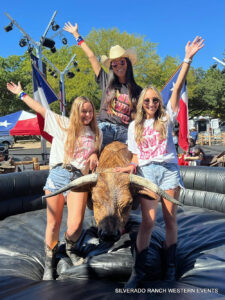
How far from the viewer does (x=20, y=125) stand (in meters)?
13.5

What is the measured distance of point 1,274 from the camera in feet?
9.84

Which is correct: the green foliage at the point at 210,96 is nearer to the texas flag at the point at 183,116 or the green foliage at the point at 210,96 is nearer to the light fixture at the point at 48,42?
the light fixture at the point at 48,42

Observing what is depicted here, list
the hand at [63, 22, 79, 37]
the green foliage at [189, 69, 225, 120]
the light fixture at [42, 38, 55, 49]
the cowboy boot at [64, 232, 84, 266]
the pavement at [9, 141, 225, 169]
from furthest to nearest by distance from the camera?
1. the green foliage at [189, 69, 225, 120]
2. the pavement at [9, 141, 225, 169]
3. the light fixture at [42, 38, 55, 49]
4. the hand at [63, 22, 79, 37]
5. the cowboy boot at [64, 232, 84, 266]

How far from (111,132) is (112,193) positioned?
41.2 inches

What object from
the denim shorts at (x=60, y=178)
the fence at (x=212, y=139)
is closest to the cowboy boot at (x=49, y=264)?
the denim shorts at (x=60, y=178)

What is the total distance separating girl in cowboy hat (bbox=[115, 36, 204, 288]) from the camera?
2.86 m

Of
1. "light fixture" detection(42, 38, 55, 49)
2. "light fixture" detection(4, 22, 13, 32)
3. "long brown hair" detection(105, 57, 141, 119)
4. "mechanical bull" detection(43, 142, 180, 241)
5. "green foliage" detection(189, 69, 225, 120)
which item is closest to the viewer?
"mechanical bull" detection(43, 142, 180, 241)

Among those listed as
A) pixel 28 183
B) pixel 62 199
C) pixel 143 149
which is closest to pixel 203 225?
pixel 143 149

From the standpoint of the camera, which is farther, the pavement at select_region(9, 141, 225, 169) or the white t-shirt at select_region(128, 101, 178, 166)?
the pavement at select_region(9, 141, 225, 169)

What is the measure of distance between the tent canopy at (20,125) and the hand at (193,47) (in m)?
10.7

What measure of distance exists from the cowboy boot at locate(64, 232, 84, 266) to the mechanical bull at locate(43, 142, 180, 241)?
83cm

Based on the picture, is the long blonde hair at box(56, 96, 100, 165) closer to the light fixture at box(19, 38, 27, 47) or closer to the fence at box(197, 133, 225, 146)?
the light fixture at box(19, 38, 27, 47)

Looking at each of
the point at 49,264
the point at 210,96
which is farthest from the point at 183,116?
the point at 210,96

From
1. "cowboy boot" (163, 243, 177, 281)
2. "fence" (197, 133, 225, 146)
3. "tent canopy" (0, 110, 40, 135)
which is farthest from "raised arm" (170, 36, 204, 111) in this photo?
"fence" (197, 133, 225, 146)
